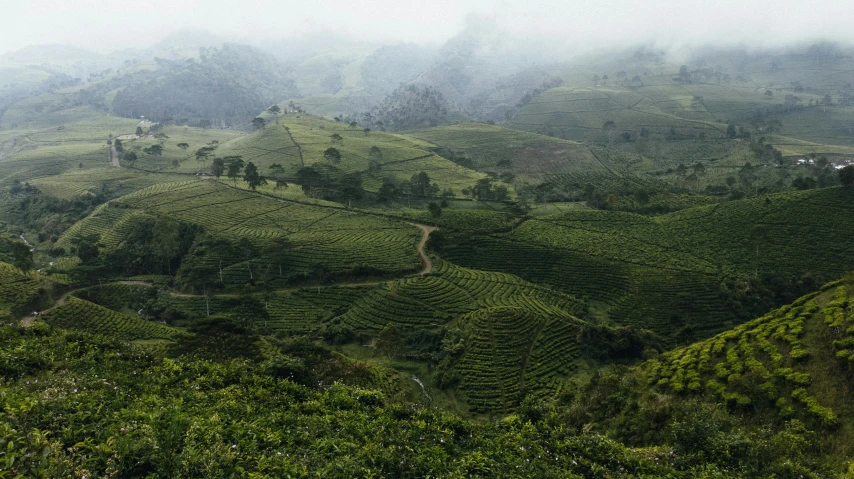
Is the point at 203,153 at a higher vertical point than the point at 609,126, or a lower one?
lower

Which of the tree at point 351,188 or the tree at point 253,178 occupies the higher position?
the tree at point 253,178

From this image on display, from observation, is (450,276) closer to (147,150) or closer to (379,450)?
(379,450)

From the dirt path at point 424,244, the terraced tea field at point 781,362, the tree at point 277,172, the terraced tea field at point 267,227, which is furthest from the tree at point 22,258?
the terraced tea field at point 781,362

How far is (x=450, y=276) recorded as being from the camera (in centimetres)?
6166

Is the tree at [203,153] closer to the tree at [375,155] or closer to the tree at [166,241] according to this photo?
the tree at [375,155]

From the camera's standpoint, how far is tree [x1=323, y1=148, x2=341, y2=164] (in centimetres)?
12544

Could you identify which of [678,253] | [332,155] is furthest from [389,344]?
[332,155]

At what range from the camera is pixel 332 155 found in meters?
127

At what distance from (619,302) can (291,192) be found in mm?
77497

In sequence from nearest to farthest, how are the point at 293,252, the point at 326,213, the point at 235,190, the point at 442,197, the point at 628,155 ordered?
the point at 293,252, the point at 326,213, the point at 235,190, the point at 442,197, the point at 628,155

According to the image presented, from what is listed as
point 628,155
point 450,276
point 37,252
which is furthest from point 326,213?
point 628,155

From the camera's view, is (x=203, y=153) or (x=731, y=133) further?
(x=731, y=133)

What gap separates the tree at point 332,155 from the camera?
125438 millimetres

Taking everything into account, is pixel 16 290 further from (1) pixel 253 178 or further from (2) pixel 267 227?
(1) pixel 253 178
